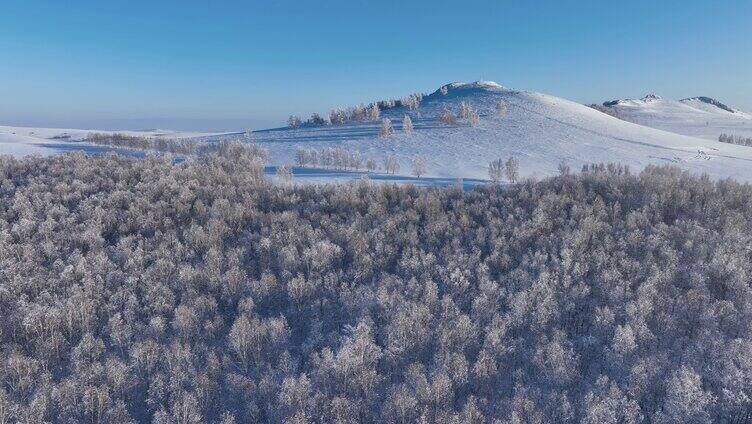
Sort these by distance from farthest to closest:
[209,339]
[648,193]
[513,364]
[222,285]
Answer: [648,193] < [222,285] < [209,339] < [513,364]

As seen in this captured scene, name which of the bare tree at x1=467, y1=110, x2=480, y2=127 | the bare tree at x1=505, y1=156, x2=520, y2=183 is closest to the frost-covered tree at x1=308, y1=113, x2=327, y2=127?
the bare tree at x1=467, y1=110, x2=480, y2=127

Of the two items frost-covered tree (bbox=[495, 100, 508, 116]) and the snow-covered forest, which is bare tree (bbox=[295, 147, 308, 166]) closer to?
the snow-covered forest

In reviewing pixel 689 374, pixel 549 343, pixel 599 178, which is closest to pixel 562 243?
pixel 549 343

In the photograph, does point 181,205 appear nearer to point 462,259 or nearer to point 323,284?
point 323,284

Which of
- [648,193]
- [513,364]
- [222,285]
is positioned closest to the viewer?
[513,364]

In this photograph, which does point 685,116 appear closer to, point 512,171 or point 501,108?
point 501,108

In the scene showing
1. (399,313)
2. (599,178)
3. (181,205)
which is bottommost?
(399,313)

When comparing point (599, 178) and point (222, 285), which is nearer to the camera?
point (222, 285)

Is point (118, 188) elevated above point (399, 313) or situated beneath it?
elevated above
